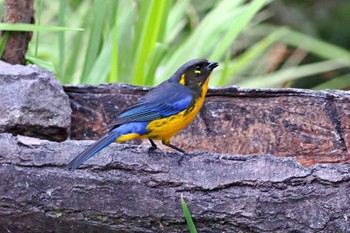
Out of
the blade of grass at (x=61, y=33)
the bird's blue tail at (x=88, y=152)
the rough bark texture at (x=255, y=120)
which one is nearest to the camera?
the bird's blue tail at (x=88, y=152)

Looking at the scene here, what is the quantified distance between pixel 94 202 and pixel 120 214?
0.31ft

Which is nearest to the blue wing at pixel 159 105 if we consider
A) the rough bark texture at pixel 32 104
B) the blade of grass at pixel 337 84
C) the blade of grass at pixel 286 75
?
the rough bark texture at pixel 32 104

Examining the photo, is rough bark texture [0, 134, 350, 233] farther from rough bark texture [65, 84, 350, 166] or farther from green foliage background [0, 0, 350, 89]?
green foliage background [0, 0, 350, 89]

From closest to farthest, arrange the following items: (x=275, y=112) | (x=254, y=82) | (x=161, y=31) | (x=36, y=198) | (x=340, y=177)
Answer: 1. (x=340, y=177)
2. (x=36, y=198)
3. (x=275, y=112)
4. (x=161, y=31)
5. (x=254, y=82)

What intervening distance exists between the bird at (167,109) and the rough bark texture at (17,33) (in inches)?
32.2

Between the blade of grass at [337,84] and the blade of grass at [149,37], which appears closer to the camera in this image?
the blade of grass at [149,37]

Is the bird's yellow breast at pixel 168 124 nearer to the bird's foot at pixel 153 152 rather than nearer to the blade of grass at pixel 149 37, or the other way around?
the bird's foot at pixel 153 152

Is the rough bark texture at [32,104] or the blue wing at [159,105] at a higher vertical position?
the blue wing at [159,105]

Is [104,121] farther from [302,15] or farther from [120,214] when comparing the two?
[302,15]

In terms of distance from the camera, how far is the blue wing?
11.2ft

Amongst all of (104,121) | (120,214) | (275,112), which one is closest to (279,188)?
(120,214)

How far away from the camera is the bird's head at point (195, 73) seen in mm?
3660

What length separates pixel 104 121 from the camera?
411 cm

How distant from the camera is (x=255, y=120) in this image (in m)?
3.96
